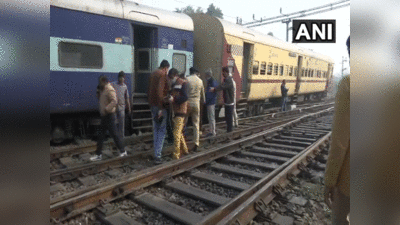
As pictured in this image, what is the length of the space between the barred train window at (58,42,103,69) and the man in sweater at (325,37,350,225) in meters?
4.83

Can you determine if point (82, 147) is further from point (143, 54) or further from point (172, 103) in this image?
point (143, 54)

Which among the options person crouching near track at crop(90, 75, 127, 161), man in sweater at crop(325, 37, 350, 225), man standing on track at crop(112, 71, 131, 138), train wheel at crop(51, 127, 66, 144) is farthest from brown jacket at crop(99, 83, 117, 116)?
man in sweater at crop(325, 37, 350, 225)

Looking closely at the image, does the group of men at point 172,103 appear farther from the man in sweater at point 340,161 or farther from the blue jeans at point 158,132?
the man in sweater at point 340,161

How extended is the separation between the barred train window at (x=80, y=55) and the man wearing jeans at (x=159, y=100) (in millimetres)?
1349

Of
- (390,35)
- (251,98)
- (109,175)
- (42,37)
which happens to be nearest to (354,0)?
(390,35)

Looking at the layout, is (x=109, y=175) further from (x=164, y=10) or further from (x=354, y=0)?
(x=164, y=10)

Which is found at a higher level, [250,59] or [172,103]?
[250,59]

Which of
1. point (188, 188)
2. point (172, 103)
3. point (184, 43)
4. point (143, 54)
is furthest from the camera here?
point (184, 43)

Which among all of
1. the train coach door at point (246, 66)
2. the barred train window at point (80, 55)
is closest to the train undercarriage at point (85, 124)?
the barred train window at point (80, 55)

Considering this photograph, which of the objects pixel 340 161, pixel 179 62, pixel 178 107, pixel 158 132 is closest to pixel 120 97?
pixel 158 132

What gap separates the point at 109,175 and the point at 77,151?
129 centimetres

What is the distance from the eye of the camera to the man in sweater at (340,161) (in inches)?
65.7

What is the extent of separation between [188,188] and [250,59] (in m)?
6.96

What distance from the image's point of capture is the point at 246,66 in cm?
1021
